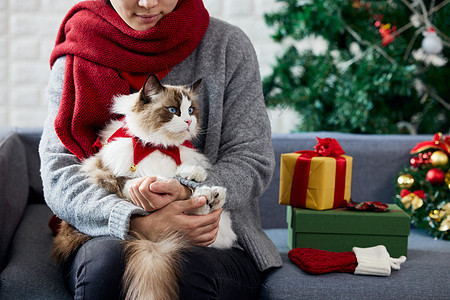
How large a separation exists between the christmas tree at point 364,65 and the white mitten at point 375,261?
2.78ft

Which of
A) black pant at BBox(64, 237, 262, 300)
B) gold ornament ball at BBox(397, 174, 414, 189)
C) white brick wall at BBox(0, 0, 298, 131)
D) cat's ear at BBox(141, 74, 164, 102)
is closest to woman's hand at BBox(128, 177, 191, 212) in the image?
black pant at BBox(64, 237, 262, 300)

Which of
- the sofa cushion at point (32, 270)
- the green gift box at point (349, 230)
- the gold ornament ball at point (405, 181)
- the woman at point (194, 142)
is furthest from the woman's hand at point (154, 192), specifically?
the gold ornament ball at point (405, 181)

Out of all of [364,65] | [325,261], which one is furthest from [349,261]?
[364,65]

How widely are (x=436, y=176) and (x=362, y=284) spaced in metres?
0.76

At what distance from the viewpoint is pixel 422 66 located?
7.36 ft

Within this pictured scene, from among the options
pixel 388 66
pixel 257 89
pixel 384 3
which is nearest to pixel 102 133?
pixel 257 89

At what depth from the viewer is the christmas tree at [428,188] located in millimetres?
1797

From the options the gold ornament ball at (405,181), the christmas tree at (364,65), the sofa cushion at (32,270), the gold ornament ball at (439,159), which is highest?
the christmas tree at (364,65)

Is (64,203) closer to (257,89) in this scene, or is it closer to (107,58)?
(107,58)

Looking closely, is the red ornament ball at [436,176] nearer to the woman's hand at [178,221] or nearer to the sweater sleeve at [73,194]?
the woman's hand at [178,221]

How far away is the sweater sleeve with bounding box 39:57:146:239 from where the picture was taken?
1127 millimetres

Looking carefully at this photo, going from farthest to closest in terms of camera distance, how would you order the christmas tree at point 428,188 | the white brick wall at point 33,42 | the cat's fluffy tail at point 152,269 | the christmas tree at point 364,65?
the white brick wall at point 33,42
the christmas tree at point 364,65
the christmas tree at point 428,188
the cat's fluffy tail at point 152,269

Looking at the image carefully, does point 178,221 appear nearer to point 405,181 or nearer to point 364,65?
point 405,181

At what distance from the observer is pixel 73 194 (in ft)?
4.05
